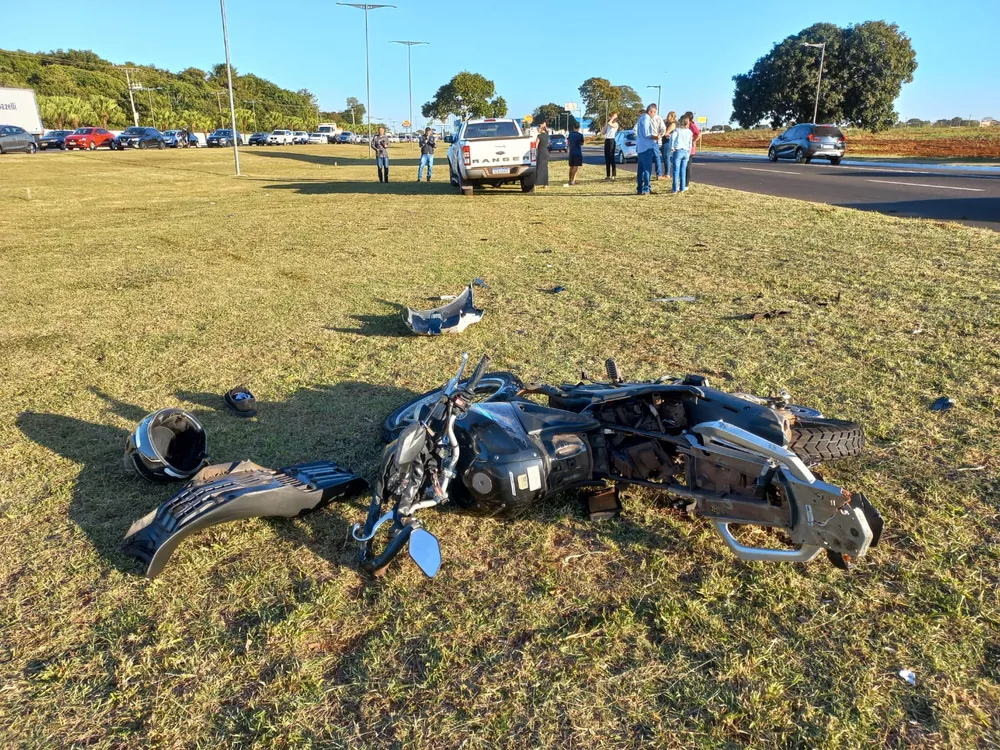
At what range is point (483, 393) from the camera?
3574 millimetres

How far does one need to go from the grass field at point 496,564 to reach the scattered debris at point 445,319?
0.15 metres

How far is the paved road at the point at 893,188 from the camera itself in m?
11.9

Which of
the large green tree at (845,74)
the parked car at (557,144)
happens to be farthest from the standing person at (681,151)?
the large green tree at (845,74)

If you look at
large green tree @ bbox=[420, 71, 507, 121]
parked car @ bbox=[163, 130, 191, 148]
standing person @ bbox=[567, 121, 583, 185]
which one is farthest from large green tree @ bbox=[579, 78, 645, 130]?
standing person @ bbox=[567, 121, 583, 185]

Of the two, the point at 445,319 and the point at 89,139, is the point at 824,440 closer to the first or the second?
the point at 445,319

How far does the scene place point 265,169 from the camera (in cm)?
2770

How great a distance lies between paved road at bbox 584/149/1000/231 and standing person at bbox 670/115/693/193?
2054 millimetres

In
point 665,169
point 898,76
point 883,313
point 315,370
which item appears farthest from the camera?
point 898,76

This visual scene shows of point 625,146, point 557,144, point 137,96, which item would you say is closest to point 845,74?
point 557,144

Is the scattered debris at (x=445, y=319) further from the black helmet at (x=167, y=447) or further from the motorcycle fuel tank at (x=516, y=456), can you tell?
the motorcycle fuel tank at (x=516, y=456)

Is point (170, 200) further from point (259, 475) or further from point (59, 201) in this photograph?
point (259, 475)

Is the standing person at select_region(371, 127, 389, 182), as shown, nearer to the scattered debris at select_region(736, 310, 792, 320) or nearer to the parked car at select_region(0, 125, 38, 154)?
the scattered debris at select_region(736, 310, 792, 320)

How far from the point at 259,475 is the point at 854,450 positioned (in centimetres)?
271

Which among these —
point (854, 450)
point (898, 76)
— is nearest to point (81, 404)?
point (854, 450)
